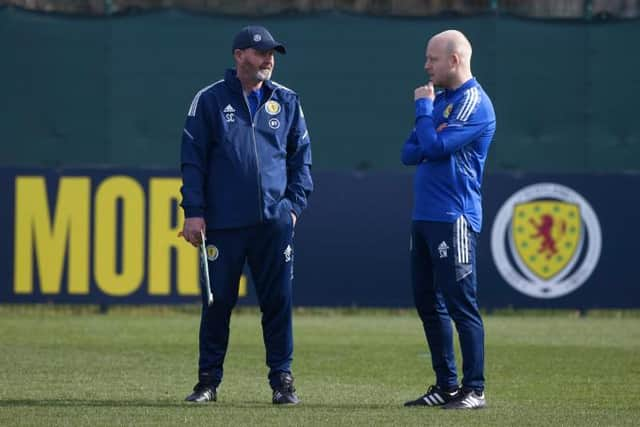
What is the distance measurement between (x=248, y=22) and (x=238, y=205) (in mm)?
7807

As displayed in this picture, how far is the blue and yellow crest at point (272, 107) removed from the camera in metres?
8.55

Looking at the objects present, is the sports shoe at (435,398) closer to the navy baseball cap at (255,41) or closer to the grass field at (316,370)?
the grass field at (316,370)

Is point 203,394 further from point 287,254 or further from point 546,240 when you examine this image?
point 546,240

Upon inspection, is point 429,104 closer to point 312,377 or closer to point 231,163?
point 231,163

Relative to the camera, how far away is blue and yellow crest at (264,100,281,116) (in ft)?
28.1

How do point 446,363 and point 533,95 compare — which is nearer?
point 446,363

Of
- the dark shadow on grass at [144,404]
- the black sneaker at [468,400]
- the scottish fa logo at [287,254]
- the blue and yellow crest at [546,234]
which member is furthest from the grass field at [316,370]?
the scottish fa logo at [287,254]

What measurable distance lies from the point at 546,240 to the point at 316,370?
5.28 m

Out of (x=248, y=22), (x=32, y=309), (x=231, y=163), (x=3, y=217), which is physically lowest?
(x=32, y=309)

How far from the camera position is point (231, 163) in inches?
334

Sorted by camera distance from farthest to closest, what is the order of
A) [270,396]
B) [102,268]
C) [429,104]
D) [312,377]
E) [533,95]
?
[533,95] < [102,268] < [312,377] < [270,396] < [429,104]

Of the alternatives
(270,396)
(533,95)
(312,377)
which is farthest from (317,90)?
(270,396)

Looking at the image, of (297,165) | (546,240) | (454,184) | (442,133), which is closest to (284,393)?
(297,165)

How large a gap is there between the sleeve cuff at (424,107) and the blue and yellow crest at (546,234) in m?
7.28
